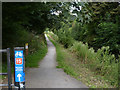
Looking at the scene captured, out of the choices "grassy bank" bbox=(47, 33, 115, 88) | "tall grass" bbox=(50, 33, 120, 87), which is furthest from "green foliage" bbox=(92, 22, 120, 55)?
"grassy bank" bbox=(47, 33, 115, 88)

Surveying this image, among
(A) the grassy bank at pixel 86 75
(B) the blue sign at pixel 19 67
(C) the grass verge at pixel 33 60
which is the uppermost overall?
(B) the blue sign at pixel 19 67

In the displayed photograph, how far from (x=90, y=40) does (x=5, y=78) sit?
16.5 meters

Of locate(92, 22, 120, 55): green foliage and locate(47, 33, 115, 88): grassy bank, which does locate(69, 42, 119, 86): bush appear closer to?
locate(47, 33, 115, 88): grassy bank

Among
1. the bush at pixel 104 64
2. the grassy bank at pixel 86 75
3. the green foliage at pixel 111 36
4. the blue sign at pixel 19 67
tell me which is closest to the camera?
the blue sign at pixel 19 67

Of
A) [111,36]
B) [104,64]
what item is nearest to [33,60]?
[104,64]

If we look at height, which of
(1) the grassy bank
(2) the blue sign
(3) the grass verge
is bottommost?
(1) the grassy bank

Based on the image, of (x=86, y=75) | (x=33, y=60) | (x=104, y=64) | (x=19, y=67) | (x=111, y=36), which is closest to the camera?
(x=19, y=67)

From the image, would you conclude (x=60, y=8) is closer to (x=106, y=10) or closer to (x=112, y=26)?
(x=112, y=26)

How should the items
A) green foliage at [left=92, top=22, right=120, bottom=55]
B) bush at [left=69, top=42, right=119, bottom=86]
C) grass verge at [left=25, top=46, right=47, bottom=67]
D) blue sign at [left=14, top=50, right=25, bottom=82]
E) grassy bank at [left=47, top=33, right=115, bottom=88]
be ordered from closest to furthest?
1. blue sign at [left=14, top=50, right=25, bottom=82]
2. grassy bank at [left=47, top=33, right=115, bottom=88]
3. bush at [left=69, top=42, right=119, bottom=86]
4. grass verge at [left=25, top=46, right=47, bottom=67]
5. green foliage at [left=92, top=22, right=120, bottom=55]

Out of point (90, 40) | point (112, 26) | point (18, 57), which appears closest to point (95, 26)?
point (90, 40)

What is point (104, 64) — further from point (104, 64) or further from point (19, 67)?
point (19, 67)

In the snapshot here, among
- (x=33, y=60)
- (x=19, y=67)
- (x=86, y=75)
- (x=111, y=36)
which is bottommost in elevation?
(x=86, y=75)

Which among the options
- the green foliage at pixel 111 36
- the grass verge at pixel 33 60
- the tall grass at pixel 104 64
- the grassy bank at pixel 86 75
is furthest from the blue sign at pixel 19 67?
the green foliage at pixel 111 36

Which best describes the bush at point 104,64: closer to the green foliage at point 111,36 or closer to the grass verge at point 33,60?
the grass verge at point 33,60
